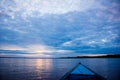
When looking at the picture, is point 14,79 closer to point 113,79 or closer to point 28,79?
point 28,79

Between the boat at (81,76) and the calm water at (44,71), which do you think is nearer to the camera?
the boat at (81,76)

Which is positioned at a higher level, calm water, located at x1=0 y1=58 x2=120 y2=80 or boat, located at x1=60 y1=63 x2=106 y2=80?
boat, located at x1=60 y1=63 x2=106 y2=80

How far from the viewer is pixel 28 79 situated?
32719 millimetres

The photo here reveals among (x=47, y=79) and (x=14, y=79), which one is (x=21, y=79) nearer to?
(x=14, y=79)

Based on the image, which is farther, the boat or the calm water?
the calm water

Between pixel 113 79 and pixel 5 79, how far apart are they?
2517cm

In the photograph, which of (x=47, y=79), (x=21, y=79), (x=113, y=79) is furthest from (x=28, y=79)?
(x=113, y=79)

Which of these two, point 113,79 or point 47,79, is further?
point 47,79

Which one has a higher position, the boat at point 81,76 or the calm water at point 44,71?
the boat at point 81,76

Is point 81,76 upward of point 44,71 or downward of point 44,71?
upward

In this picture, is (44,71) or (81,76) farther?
(44,71)

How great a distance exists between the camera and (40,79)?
33.5 m

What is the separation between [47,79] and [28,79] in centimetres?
452

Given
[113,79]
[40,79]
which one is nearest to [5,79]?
[40,79]
